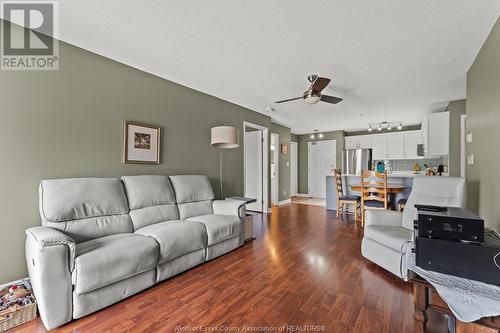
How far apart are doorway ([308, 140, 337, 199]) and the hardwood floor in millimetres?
5238

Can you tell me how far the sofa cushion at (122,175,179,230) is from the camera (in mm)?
2516

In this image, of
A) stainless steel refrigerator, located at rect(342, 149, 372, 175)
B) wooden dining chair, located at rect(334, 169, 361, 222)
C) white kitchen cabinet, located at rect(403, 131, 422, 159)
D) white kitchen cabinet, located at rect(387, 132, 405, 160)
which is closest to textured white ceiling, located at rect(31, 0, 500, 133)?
wooden dining chair, located at rect(334, 169, 361, 222)

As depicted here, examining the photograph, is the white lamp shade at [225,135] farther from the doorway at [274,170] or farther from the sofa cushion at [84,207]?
the doorway at [274,170]

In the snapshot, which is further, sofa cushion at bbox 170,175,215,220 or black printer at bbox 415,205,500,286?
sofa cushion at bbox 170,175,215,220

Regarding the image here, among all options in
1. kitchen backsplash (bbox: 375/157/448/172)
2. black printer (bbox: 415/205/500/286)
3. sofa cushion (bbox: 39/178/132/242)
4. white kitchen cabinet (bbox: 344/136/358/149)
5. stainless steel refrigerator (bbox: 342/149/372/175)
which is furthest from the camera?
white kitchen cabinet (bbox: 344/136/358/149)

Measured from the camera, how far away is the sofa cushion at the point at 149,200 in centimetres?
252

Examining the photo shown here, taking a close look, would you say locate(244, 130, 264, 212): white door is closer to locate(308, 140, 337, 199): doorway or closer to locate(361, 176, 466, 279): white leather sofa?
locate(361, 176, 466, 279): white leather sofa

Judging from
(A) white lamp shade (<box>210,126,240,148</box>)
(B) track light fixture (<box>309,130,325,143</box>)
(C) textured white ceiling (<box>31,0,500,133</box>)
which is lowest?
(A) white lamp shade (<box>210,126,240,148</box>)

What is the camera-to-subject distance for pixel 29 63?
2.12m

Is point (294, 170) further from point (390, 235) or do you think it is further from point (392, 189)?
point (390, 235)

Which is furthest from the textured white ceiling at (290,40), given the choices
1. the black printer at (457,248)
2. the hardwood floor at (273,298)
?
the hardwood floor at (273,298)

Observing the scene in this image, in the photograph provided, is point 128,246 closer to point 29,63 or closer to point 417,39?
point 29,63

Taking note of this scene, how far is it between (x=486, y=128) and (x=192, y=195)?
137 inches

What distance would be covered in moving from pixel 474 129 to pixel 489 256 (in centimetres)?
224
